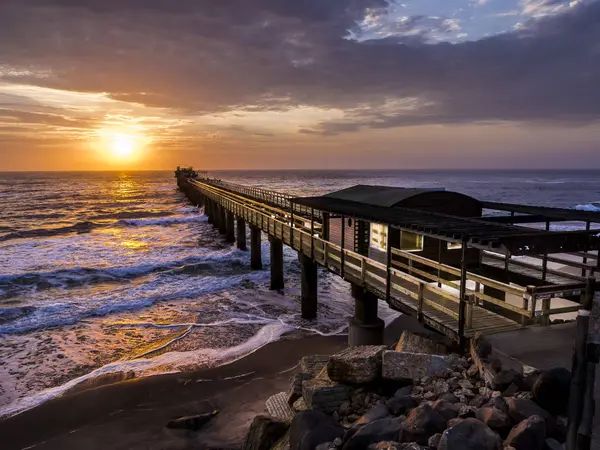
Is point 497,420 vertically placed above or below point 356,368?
above

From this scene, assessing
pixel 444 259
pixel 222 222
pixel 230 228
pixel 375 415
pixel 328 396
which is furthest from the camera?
pixel 222 222

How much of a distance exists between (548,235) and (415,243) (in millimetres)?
5812

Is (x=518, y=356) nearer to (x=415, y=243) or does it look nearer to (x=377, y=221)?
(x=377, y=221)

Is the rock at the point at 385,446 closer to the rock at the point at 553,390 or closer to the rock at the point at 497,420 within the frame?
the rock at the point at 497,420

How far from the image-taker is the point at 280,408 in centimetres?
932

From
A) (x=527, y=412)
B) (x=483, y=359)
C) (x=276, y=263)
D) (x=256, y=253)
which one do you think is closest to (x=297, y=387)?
(x=483, y=359)

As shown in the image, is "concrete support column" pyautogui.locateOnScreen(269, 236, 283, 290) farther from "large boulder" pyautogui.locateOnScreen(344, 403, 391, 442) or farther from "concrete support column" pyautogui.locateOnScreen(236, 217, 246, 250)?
"large boulder" pyautogui.locateOnScreen(344, 403, 391, 442)

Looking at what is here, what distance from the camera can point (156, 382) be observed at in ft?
39.5

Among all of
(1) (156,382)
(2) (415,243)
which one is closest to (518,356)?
(2) (415,243)

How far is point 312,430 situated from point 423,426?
1.68m

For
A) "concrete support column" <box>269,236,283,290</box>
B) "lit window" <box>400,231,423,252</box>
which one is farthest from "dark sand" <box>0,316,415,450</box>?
"concrete support column" <box>269,236,283,290</box>

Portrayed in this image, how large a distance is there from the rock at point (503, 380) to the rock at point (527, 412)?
41 centimetres

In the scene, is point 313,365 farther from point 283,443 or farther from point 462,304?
point 462,304

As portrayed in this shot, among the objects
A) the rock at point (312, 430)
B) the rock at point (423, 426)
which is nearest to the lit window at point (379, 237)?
the rock at point (312, 430)
